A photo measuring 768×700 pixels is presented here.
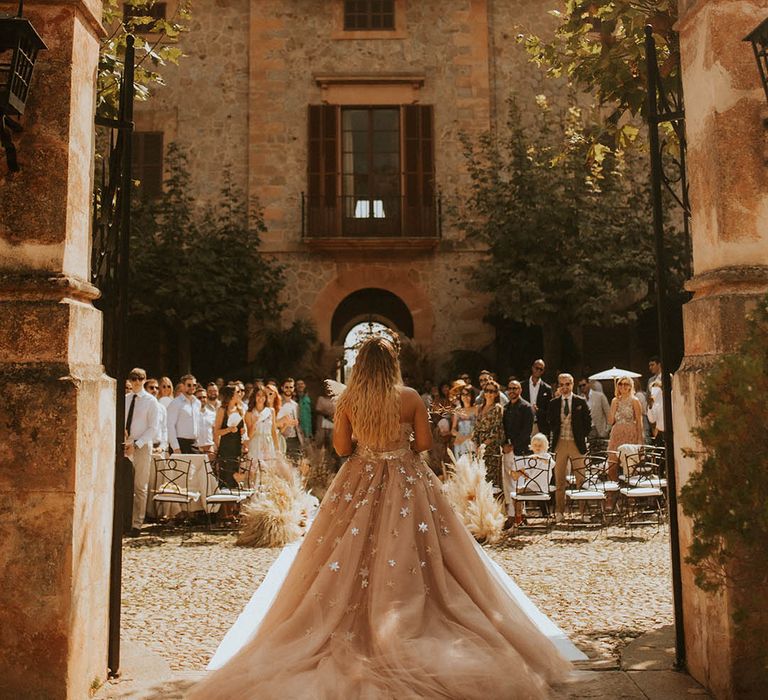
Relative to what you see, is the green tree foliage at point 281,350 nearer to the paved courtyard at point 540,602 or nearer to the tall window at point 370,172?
the tall window at point 370,172

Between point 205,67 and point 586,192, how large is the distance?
8.51 metres

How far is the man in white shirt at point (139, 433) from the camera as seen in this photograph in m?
8.97

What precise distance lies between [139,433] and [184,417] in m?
1.79

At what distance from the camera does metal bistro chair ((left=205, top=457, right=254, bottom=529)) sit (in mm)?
9031

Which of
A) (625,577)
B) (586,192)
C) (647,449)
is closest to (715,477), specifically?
(625,577)

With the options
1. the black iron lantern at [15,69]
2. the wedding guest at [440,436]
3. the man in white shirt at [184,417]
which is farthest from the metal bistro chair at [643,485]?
the black iron lantern at [15,69]

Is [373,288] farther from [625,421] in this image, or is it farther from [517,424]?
[625,421]

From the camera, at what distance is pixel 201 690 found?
10.9 feet

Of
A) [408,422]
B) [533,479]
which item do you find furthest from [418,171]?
[408,422]

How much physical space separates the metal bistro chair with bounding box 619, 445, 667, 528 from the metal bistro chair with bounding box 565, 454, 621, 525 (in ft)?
0.57

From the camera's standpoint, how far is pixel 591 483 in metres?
9.39

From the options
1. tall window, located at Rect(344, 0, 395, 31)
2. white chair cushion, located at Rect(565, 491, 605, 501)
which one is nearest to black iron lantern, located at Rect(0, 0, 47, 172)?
white chair cushion, located at Rect(565, 491, 605, 501)

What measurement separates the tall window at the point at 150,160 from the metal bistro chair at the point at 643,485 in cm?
1175

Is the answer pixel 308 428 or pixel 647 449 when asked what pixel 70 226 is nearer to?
pixel 647 449
